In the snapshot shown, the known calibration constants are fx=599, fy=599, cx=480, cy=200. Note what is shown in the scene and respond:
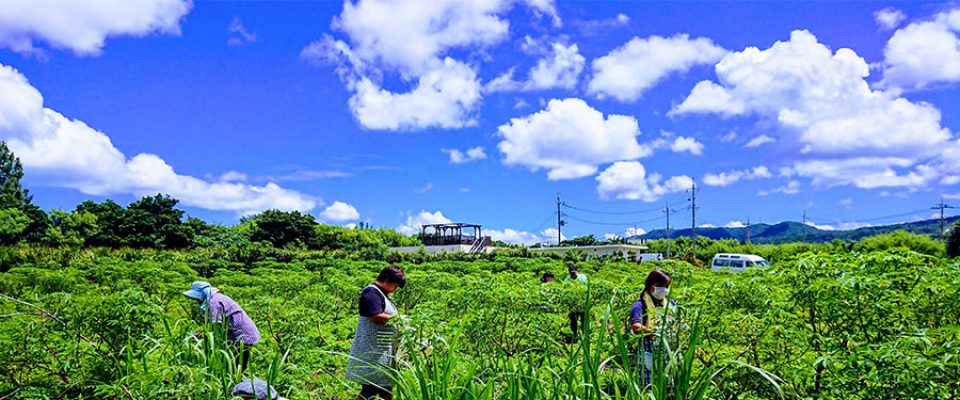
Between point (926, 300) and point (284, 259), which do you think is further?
point (284, 259)

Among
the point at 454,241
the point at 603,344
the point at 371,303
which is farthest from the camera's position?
the point at 454,241

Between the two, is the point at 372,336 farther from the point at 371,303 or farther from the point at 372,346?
the point at 371,303

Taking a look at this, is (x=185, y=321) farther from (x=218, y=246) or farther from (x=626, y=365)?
(x=218, y=246)

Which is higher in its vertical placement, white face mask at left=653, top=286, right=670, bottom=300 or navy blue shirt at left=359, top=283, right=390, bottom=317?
white face mask at left=653, top=286, right=670, bottom=300

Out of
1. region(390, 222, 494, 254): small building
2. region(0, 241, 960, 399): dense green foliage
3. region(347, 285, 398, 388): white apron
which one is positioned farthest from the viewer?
region(390, 222, 494, 254): small building

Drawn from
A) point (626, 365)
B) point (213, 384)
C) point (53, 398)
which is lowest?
point (53, 398)

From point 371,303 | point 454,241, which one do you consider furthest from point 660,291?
point 454,241

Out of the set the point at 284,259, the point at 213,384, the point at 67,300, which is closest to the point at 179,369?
the point at 213,384

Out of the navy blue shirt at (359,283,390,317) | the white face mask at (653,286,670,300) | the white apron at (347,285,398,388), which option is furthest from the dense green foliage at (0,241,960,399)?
the navy blue shirt at (359,283,390,317)

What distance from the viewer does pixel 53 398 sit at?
2.57 meters

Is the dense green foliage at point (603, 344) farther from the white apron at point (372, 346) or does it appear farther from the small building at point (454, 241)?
the small building at point (454, 241)

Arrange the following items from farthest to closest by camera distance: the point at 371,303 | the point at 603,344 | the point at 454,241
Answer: the point at 454,241
the point at 371,303
the point at 603,344

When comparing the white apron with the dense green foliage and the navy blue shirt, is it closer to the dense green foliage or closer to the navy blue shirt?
the navy blue shirt

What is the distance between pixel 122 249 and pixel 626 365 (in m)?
23.9
